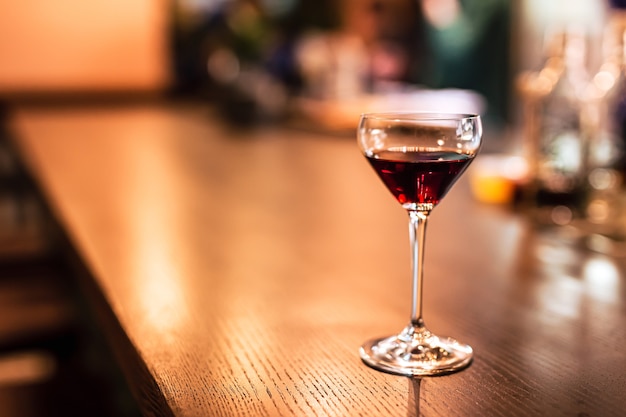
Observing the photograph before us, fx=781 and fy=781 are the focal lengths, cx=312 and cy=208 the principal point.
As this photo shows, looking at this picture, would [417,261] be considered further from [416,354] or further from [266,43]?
[266,43]

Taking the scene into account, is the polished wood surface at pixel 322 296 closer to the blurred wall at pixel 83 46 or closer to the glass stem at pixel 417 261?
the glass stem at pixel 417 261

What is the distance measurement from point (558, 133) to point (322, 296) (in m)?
0.64

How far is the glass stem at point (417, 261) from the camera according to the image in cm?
75

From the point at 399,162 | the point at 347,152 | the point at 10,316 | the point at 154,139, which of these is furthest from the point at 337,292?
the point at 154,139

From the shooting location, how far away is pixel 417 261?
29.9 inches

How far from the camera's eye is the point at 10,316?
1.83 meters

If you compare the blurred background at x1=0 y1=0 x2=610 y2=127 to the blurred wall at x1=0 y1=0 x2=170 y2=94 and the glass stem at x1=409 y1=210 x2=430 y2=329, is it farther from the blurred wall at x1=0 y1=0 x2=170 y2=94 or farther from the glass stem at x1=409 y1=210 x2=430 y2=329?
the glass stem at x1=409 y1=210 x2=430 y2=329

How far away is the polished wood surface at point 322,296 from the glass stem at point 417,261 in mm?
68

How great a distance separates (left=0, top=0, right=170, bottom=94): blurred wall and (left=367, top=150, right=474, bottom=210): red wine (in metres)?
5.87

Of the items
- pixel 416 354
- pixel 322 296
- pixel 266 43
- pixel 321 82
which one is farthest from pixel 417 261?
pixel 266 43

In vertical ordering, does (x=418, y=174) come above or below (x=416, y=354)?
above

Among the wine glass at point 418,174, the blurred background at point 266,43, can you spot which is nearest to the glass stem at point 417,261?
the wine glass at point 418,174

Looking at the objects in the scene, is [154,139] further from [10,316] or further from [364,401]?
[364,401]

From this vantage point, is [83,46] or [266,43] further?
[83,46]
